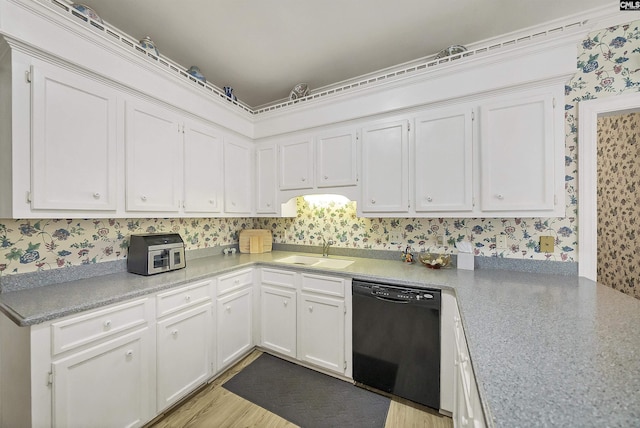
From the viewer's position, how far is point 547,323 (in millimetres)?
1047

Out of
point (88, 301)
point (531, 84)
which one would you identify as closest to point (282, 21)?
point (531, 84)

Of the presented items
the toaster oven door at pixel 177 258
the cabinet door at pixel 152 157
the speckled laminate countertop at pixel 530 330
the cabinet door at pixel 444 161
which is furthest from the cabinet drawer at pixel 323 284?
the cabinet door at pixel 152 157

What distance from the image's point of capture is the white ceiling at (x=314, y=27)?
1.69 m

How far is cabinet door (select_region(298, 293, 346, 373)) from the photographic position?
2.04 metres

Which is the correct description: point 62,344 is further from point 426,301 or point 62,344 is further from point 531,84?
point 531,84

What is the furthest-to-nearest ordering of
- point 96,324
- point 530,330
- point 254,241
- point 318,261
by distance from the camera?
point 254,241, point 318,261, point 96,324, point 530,330

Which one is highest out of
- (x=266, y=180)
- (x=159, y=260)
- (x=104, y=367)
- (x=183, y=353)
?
(x=266, y=180)

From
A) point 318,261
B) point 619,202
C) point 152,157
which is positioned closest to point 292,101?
point 152,157

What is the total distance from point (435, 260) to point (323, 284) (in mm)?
948

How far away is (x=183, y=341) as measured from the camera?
5.87ft

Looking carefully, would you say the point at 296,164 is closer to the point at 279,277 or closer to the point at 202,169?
the point at 202,169

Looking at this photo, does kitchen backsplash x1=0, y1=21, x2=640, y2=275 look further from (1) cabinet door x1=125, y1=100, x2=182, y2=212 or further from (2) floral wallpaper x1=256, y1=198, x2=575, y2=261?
(1) cabinet door x1=125, y1=100, x2=182, y2=212

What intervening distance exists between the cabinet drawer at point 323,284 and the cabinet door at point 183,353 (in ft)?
2.62

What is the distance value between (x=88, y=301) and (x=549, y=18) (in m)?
3.51
